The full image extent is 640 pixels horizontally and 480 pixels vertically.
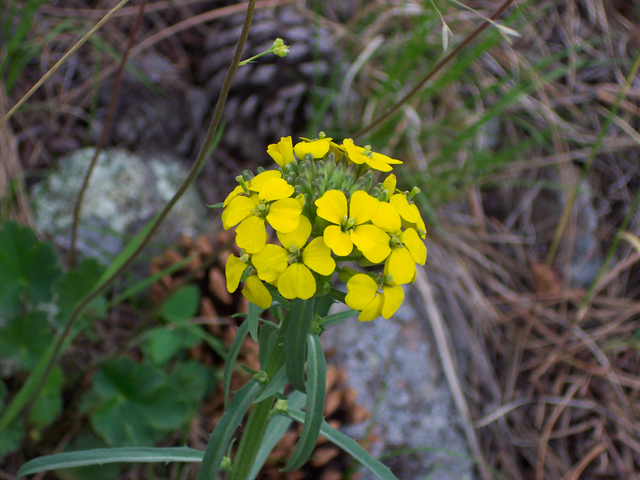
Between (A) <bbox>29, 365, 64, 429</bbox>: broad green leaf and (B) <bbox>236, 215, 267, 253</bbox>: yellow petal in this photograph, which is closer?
(B) <bbox>236, 215, 267, 253</bbox>: yellow petal

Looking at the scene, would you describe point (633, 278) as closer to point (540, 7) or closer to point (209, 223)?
point (540, 7)

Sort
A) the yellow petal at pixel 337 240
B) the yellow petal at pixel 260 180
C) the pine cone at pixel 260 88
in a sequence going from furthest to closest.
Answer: the pine cone at pixel 260 88, the yellow petal at pixel 260 180, the yellow petal at pixel 337 240

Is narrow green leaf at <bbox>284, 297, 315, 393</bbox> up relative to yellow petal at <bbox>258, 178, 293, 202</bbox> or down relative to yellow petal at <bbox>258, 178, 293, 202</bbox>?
down

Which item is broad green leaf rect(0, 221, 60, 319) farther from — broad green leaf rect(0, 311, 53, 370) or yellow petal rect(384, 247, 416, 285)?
yellow petal rect(384, 247, 416, 285)

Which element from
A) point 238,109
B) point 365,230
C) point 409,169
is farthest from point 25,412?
point 409,169

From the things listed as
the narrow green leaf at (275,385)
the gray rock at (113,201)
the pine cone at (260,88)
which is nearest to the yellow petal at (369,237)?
the narrow green leaf at (275,385)

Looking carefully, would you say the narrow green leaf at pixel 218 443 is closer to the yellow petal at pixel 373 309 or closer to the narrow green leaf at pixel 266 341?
the narrow green leaf at pixel 266 341

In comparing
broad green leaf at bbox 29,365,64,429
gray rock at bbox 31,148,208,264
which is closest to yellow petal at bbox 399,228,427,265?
broad green leaf at bbox 29,365,64,429
